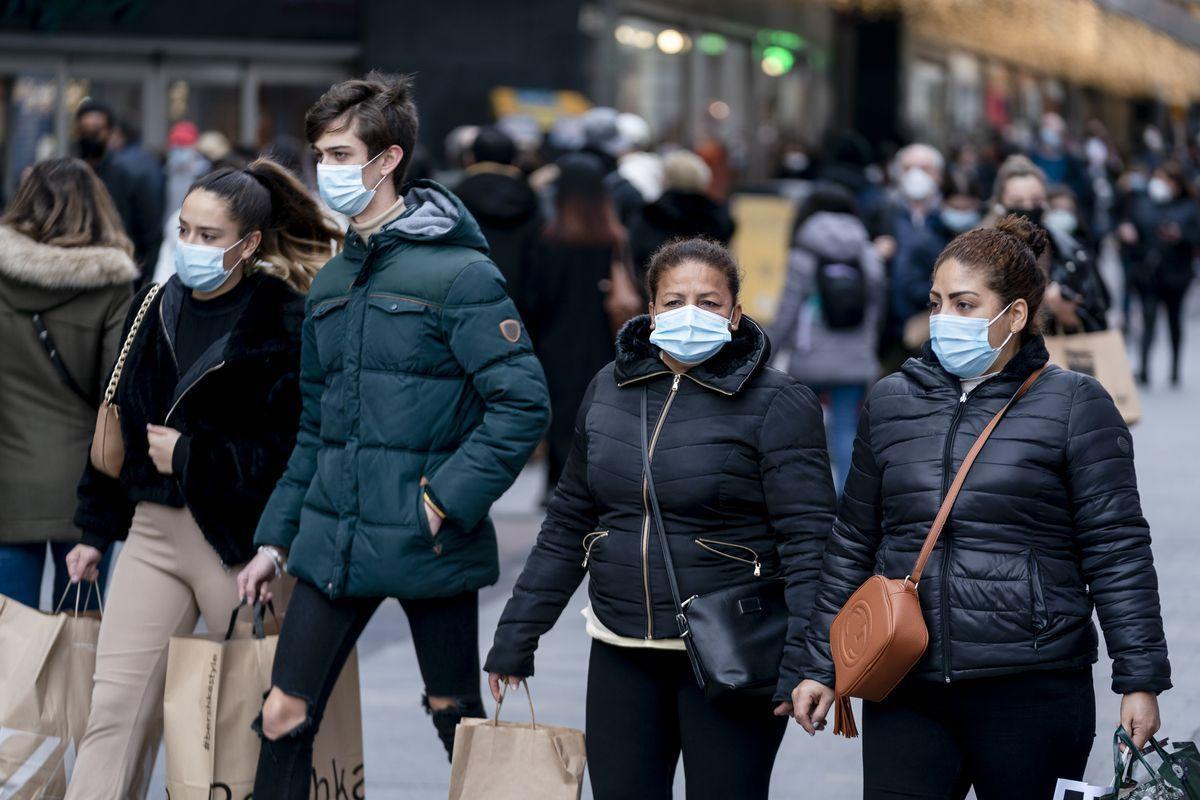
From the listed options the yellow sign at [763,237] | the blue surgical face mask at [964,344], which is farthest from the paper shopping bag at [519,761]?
the yellow sign at [763,237]

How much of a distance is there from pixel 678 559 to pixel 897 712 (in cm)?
54

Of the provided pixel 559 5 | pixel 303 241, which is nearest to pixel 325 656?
pixel 303 241

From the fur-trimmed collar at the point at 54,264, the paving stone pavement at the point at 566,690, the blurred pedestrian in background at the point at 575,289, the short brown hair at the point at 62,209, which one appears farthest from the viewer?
the blurred pedestrian in background at the point at 575,289

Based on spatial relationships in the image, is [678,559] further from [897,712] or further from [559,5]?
[559,5]

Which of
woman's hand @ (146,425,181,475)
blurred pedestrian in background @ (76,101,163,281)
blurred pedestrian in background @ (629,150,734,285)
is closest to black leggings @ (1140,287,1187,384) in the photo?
blurred pedestrian in background @ (629,150,734,285)

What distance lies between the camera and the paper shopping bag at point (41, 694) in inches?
193

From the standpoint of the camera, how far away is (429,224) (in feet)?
14.8

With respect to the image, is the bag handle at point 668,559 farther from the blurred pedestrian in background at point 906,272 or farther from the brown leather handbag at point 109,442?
the blurred pedestrian in background at point 906,272

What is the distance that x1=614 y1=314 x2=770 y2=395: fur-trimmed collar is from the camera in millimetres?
4059

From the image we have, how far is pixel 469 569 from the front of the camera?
4.50 meters

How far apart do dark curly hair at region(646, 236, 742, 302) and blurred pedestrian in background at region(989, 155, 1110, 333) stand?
2460mm

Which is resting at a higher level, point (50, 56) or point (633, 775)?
point (50, 56)

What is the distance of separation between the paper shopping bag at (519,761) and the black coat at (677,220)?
603 centimetres

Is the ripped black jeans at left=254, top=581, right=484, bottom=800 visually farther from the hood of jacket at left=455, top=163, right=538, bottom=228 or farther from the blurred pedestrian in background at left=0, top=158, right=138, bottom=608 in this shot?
the hood of jacket at left=455, top=163, right=538, bottom=228
